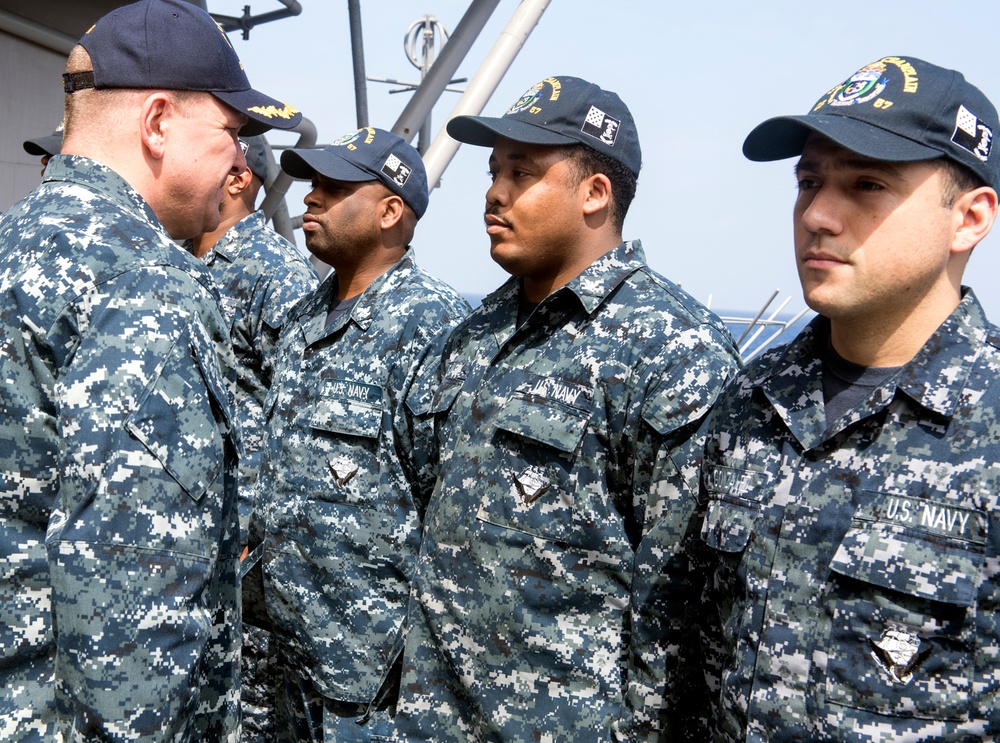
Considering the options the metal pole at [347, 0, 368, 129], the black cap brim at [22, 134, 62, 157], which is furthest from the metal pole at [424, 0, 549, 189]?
the black cap brim at [22, 134, 62, 157]

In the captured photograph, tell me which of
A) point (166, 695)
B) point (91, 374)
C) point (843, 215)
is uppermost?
point (843, 215)

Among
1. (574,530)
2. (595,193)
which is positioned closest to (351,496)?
(574,530)

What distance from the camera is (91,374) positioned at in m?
1.70

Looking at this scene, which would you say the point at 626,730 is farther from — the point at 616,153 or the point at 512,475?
the point at 616,153

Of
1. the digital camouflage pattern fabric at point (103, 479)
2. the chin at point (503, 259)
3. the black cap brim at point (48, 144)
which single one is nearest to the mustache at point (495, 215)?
the chin at point (503, 259)

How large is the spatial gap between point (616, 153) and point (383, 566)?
1.44 meters

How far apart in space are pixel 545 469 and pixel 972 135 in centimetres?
114

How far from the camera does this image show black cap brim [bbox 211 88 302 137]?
2.09 metres

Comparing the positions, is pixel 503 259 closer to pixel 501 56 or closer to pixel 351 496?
pixel 351 496

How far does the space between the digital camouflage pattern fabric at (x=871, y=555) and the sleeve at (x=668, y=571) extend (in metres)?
0.19

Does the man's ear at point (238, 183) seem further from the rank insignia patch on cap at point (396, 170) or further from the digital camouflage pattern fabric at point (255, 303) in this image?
the rank insignia patch on cap at point (396, 170)

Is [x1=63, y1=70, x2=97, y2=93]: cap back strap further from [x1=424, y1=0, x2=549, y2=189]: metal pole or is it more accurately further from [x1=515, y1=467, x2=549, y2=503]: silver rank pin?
[x1=424, y1=0, x2=549, y2=189]: metal pole

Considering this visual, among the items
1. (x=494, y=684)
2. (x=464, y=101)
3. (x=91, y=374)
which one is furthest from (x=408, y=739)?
(x=464, y=101)

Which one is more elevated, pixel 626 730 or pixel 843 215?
pixel 843 215
